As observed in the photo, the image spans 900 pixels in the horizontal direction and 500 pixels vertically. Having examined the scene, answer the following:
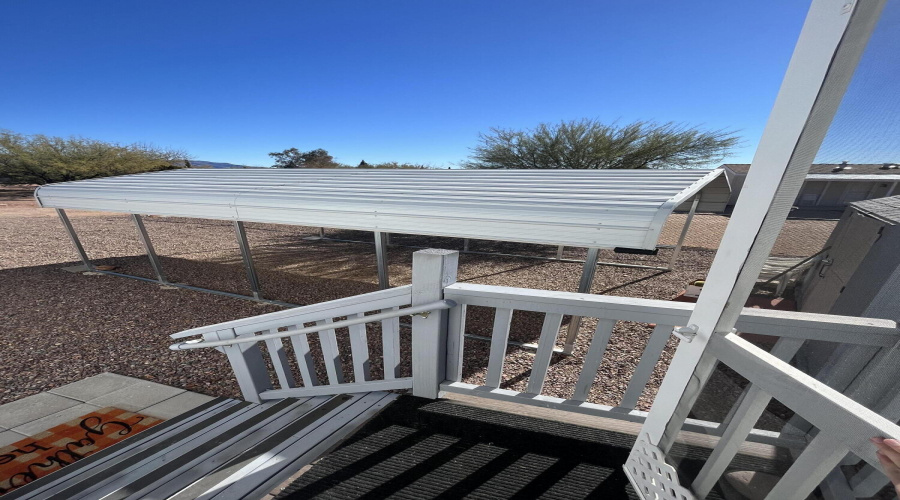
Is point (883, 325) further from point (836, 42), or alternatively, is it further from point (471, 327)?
point (471, 327)

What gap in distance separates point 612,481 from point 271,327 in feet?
7.27

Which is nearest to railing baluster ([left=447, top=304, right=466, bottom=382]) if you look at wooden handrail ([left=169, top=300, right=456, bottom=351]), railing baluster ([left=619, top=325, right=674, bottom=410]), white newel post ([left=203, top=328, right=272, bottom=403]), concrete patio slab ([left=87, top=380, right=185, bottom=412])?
wooden handrail ([left=169, top=300, right=456, bottom=351])

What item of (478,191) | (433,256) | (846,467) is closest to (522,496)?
(846,467)

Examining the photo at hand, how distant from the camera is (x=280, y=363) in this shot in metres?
2.17

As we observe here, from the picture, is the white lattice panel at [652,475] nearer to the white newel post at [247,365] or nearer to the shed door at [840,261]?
the shed door at [840,261]

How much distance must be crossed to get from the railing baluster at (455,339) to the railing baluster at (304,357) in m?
0.96

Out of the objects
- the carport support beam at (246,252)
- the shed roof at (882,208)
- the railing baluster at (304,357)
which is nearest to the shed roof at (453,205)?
the carport support beam at (246,252)

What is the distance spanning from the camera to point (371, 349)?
370cm

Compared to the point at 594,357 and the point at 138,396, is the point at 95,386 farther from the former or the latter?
the point at 594,357

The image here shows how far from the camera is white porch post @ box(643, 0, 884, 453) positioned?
0.74 metres

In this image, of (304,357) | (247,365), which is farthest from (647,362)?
(247,365)

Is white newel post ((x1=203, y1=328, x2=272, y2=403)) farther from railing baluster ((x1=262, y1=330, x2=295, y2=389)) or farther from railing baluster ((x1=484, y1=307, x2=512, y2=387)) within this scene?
railing baluster ((x1=484, y1=307, x2=512, y2=387))

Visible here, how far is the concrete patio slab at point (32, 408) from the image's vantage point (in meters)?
2.59

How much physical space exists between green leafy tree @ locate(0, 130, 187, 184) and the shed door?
28328 mm
